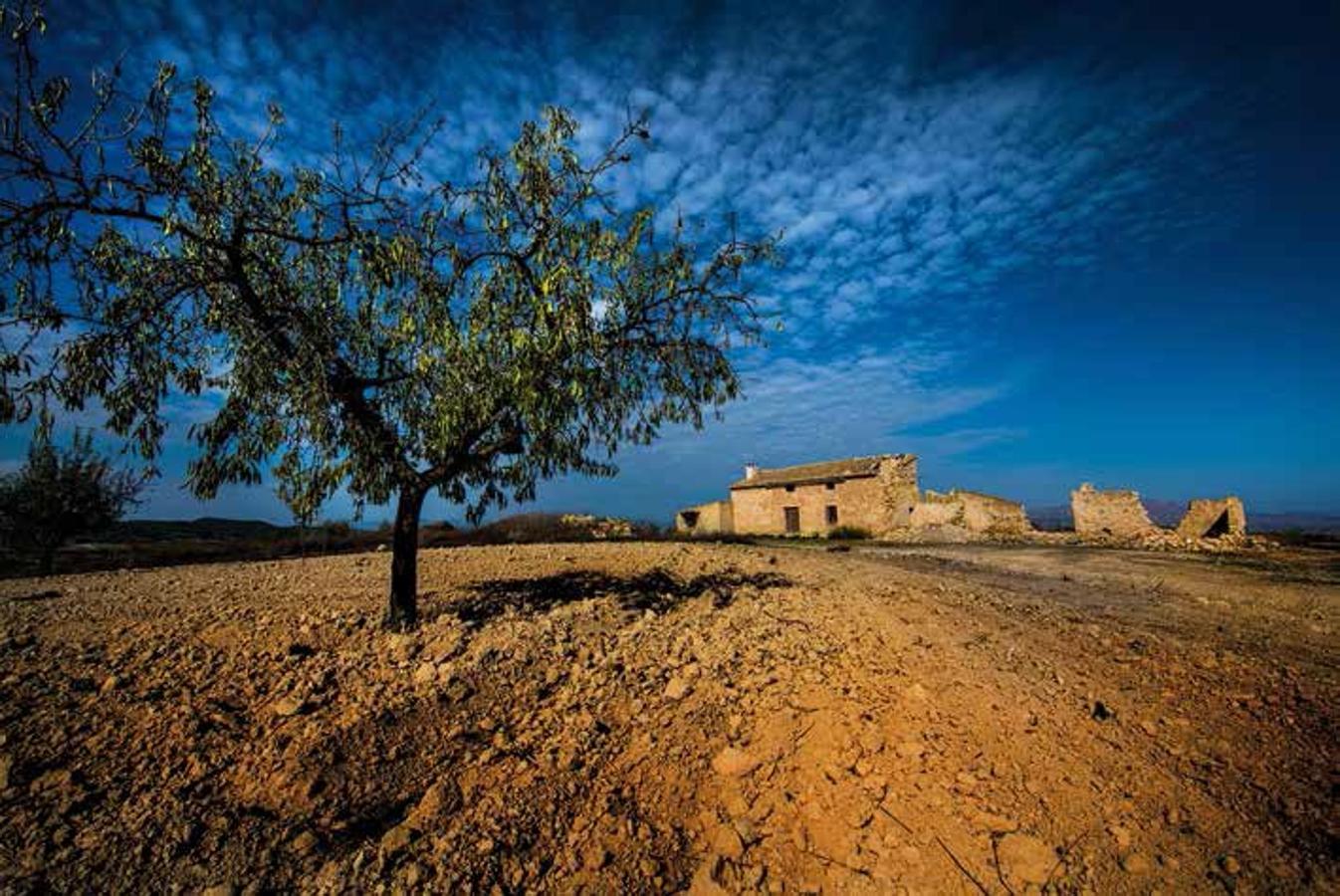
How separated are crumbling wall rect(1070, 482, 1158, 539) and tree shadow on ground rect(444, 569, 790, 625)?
950 inches

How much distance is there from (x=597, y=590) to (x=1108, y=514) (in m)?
27.3

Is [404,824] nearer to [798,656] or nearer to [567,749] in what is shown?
[567,749]

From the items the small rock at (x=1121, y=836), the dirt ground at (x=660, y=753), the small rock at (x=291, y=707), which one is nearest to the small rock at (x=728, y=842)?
the dirt ground at (x=660, y=753)

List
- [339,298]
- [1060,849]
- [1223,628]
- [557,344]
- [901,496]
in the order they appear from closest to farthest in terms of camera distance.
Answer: [1060,849] → [557,344] → [339,298] → [1223,628] → [901,496]

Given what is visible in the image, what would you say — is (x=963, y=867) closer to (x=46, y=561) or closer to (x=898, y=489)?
(x=46, y=561)

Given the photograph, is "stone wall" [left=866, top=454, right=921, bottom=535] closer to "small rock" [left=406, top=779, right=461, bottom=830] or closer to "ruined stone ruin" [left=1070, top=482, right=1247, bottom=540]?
"ruined stone ruin" [left=1070, top=482, right=1247, bottom=540]

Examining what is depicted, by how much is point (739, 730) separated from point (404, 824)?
229cm

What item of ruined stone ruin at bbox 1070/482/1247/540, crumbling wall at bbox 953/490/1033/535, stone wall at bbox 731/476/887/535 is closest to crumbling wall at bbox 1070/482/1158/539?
ruined stone ruin at bbox 1070/482/1247/540

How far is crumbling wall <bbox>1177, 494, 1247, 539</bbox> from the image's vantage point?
2172cm

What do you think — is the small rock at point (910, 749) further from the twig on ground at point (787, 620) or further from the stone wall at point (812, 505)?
the stone wall at point (812, 505)

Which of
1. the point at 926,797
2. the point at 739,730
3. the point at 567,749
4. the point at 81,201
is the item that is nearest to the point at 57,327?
the point at 81,201

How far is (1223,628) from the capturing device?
6.73m

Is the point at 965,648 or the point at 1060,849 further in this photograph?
the point at 965,648

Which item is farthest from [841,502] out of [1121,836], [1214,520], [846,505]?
[1121,836]
